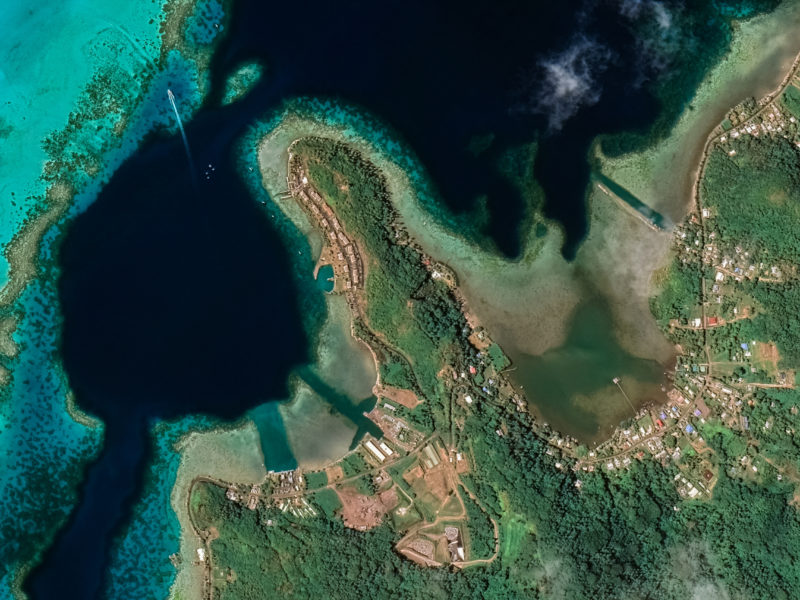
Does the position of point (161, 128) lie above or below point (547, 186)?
above

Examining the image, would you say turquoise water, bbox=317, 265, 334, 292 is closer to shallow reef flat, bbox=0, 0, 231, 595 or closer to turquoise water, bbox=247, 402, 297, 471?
A: turquoise water, bbox=247, 402, 297, 471

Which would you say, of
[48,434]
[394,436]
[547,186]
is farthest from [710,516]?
[48,434]

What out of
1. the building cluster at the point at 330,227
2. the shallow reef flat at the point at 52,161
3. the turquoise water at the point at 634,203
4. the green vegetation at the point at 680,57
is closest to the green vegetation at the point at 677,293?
the turquoise water at the point at 634,203

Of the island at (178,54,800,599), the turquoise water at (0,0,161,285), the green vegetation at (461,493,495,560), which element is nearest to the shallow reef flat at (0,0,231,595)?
the turquoise water at (0,0,161,285)

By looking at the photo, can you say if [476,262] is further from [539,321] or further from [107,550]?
[107,550]

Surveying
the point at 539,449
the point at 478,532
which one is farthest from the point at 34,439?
the point at 539,449

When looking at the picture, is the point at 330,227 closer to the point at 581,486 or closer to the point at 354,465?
the point at 354,465
